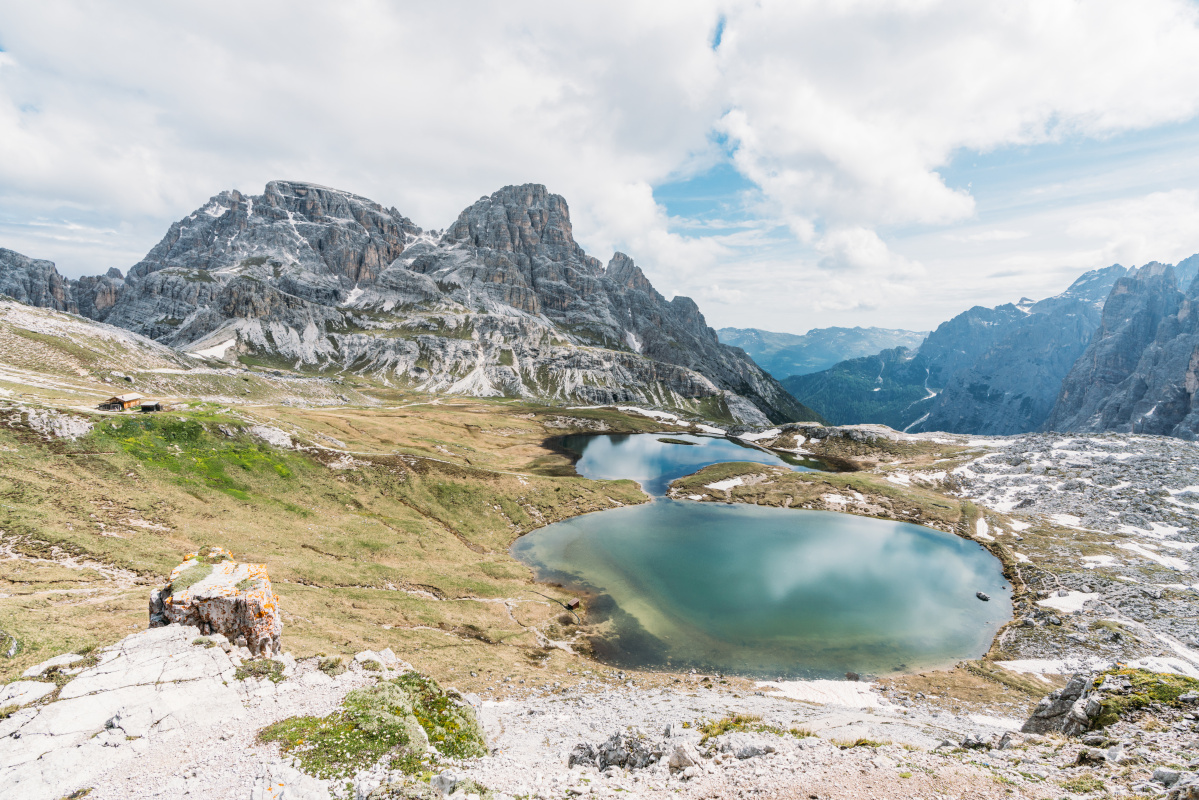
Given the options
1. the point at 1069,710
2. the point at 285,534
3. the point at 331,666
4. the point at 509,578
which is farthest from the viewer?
the point at 509,578

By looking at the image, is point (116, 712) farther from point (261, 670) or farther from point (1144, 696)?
point (1144, 696)

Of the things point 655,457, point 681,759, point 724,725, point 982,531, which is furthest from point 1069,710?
point 655,457

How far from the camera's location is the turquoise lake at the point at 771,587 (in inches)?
1646

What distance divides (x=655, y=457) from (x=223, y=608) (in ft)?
379

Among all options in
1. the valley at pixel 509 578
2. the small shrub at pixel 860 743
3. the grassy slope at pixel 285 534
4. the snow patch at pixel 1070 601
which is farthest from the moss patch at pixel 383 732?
the snow patch at pixel 1070 601

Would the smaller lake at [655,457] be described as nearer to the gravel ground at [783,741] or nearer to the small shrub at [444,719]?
the gravel ground at [783,741]

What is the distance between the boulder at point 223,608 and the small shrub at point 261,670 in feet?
4.07

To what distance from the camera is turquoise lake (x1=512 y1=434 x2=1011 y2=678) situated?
41812mm

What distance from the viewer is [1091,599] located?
50.9 meters

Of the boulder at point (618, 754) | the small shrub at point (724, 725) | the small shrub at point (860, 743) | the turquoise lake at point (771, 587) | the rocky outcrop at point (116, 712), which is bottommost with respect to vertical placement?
the turquoise lake at point (771, 587)

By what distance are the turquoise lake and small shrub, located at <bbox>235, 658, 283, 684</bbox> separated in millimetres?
26574

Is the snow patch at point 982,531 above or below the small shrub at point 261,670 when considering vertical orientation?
below

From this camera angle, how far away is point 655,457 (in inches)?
5157

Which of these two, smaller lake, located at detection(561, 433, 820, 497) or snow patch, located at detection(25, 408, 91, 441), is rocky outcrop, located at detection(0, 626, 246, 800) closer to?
snow patch, located at detection(25, 408, 91, 441)
